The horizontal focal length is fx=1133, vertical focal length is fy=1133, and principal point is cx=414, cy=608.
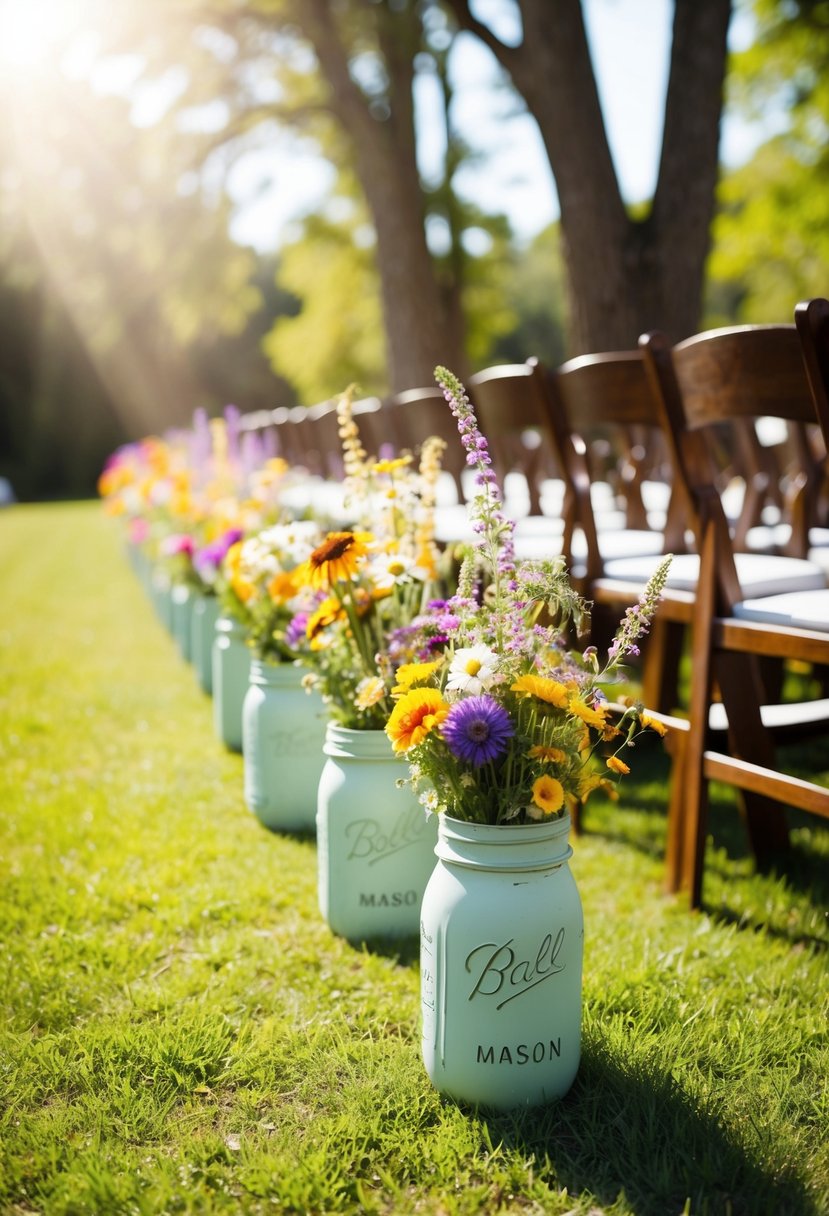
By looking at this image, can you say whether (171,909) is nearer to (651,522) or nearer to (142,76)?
(651,522)

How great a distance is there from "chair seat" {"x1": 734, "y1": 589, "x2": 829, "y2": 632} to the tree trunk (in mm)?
4724

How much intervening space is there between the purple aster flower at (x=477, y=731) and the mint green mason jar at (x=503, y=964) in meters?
0.14

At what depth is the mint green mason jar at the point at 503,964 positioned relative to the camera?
1928 millimetres

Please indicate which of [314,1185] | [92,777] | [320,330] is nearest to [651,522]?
[92,777]

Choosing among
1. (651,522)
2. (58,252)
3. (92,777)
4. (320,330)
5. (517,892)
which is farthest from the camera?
(320,330)

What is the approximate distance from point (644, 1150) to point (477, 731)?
0.75m

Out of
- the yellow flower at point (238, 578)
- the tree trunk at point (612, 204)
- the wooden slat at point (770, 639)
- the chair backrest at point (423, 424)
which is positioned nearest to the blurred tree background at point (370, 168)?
the tree trunk at point (612, 204)

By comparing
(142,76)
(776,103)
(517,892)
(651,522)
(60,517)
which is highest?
(776,103)

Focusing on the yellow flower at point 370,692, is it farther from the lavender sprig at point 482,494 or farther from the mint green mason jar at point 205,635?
the mint green mason jar at point 205,635

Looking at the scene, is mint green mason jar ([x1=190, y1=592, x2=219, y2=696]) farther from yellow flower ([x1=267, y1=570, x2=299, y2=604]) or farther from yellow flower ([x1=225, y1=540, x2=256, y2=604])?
yellow flower ([x1=267, y1=570, x2=299, y2=604])

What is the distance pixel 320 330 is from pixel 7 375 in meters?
25.2

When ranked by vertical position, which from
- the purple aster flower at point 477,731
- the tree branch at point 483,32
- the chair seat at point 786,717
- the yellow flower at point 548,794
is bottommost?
the chair seat at point 786,717

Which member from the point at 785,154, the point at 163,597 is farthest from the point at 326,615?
the point at 785,154

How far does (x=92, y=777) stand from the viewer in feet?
14.2
